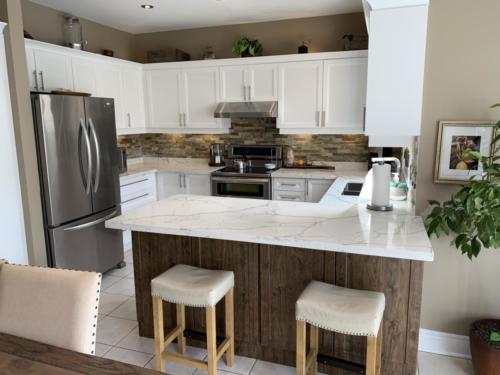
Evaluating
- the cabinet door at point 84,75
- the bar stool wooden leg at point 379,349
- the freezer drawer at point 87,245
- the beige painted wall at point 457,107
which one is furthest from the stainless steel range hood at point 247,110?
the bar stool wooden leg at point 379,349

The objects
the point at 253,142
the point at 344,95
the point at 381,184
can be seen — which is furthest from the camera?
the point at 253,142

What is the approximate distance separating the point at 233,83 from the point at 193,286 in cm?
321

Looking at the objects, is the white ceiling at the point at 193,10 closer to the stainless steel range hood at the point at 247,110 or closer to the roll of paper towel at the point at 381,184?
the stainless steel range hood at the point at 247,110

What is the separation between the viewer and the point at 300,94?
4.56 metres

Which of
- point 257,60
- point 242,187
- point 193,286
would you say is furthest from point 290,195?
point 193,286

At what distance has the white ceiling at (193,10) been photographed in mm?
4027

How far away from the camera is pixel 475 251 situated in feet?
6.82

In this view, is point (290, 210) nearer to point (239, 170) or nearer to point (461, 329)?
point (461, 329)

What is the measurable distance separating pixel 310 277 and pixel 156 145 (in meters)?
3.98

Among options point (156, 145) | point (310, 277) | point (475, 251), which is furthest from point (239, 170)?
point (475, 251)

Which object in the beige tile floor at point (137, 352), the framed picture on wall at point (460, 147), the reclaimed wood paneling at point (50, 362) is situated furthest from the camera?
the beige tile floor at point (137, 352)

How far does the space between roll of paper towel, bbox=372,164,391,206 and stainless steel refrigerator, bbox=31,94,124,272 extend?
2.52m

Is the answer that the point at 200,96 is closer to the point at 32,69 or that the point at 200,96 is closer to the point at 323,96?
the point at 323,96

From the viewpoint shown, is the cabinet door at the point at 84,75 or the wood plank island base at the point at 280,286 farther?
the cabinet door at the point at 84,75
